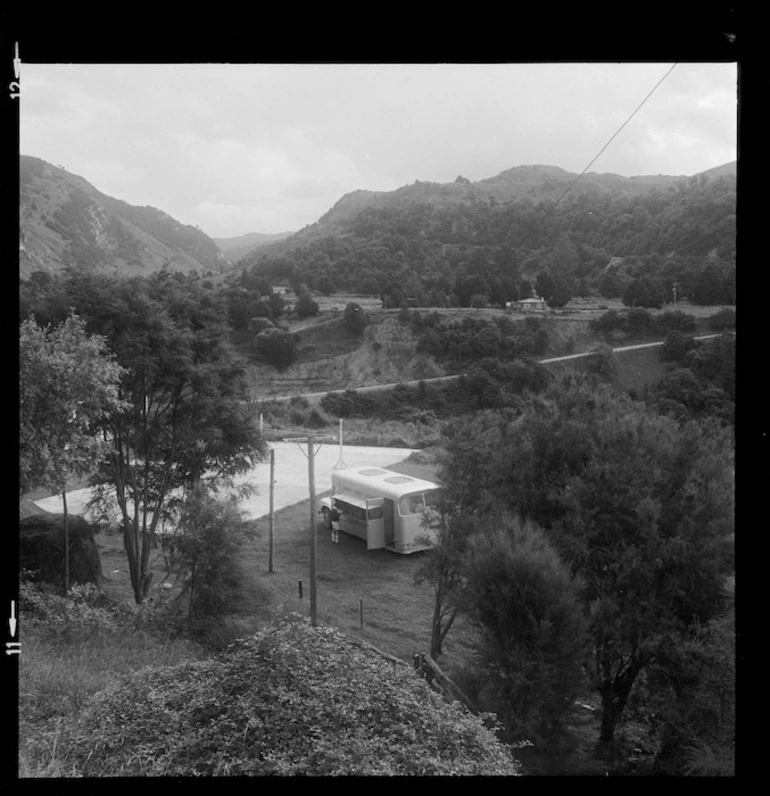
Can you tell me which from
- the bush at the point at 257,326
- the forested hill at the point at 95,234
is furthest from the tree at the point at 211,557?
the bush at the point at 257,326

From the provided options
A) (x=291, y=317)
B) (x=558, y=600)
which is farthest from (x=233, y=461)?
(x=558, y=600)

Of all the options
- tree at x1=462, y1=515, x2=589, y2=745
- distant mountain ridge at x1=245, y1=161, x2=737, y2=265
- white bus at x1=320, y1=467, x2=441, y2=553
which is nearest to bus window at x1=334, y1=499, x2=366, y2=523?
white bus at x1=320, y1=467, x2=441, y2=553

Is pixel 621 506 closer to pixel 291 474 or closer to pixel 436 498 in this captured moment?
pixel 436 498

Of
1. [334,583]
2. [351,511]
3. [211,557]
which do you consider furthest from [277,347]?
[211,557]

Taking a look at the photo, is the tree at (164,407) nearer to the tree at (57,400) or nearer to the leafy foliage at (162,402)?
the leafy foliage at (162,402)

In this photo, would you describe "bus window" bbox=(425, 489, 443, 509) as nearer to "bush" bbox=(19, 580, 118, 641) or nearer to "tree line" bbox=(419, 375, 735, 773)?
"tree line" bbox=(419, 375, 735, 773)
